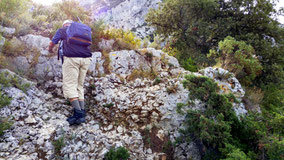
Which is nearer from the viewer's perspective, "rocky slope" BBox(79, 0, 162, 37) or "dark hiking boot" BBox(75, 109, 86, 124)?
"dark hiking boot" BBox(75, 109, 86, 124)

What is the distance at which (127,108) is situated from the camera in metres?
4.96

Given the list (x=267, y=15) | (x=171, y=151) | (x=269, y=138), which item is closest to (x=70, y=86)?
(x=171, y=151)

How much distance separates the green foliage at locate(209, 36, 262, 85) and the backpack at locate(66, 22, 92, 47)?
5995mm

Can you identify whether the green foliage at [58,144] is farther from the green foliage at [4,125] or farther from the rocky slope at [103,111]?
the green foliage at [4,125]

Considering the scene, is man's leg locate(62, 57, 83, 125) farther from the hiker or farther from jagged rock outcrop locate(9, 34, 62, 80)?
jagged rock outcrop locate(9, 34, 62, 80)

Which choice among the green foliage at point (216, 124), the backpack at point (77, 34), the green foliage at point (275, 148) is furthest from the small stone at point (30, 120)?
the green foliage at point (275, 148)

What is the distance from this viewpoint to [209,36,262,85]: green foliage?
678 cm

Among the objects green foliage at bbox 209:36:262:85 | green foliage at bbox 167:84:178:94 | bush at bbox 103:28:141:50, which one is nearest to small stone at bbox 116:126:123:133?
green foliage at bbox 167:84:178:94

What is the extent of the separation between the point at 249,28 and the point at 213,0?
2.68m

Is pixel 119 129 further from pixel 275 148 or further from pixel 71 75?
pixel 275 148

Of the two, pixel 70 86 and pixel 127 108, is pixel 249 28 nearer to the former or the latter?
pixel 127 108

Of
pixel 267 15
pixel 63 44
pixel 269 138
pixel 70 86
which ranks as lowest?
pixel 70 86

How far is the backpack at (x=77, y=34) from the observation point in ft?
13.3

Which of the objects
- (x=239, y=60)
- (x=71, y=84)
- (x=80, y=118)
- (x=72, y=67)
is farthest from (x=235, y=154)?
(x=239, y=60)
